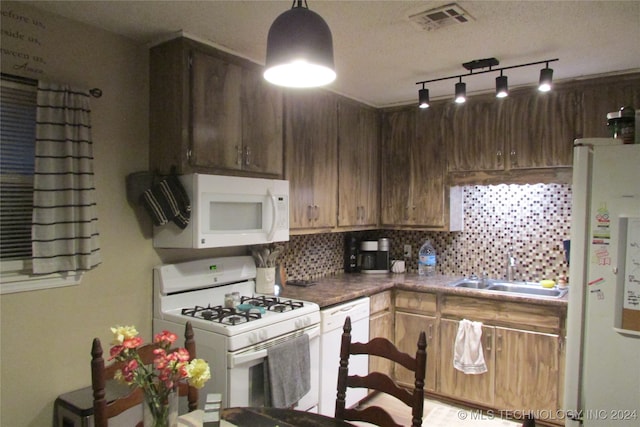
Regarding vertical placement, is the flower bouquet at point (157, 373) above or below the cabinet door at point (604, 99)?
below

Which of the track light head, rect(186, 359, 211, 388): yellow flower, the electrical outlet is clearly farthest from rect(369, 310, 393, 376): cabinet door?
rect(186, 359, 211, 388): yellow flower

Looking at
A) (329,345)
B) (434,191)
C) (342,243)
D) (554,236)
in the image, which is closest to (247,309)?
(329,345)

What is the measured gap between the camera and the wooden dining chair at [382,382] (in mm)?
1570

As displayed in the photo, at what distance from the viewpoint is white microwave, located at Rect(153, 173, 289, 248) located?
228 centimetres

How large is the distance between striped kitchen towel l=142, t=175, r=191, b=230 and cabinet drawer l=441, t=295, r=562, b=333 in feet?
6.67

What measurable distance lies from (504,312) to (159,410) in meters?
2.56

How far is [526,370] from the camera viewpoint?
2953mm

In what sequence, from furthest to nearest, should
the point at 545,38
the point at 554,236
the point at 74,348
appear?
the point at 554,236
the point at 545,38
the point at 74,348

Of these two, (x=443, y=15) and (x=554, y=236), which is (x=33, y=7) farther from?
(x=554, y=236)

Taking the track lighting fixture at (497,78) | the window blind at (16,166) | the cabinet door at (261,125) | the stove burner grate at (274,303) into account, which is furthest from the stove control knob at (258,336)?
the track lighting fixture at (497,78)

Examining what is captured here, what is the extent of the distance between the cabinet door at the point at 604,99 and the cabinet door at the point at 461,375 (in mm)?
1541

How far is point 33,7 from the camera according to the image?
1.97 m

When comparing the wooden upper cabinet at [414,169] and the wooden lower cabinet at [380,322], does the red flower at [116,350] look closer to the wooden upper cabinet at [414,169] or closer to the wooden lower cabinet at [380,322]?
the wooden lower cabinet at [380,322]

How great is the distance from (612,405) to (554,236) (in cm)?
152
